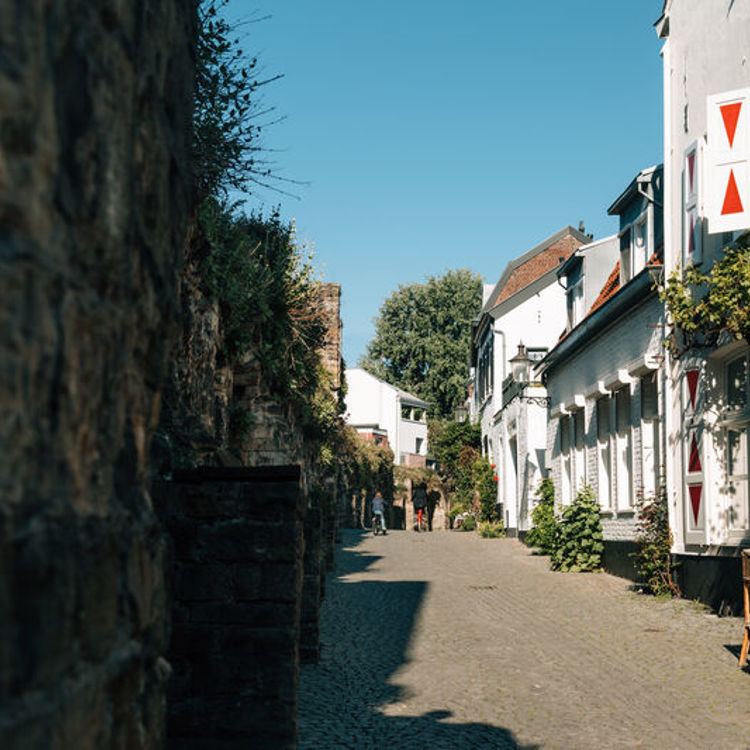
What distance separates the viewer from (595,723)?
5.93 meters

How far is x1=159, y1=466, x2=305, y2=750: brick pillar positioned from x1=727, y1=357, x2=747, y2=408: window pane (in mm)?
7928

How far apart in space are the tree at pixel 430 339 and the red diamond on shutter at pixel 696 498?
1758 inches

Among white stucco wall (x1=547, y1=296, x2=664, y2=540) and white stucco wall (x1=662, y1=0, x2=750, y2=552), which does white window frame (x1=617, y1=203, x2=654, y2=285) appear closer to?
white stucco wall (x1=547, y1=296, x2=664, y2=540)

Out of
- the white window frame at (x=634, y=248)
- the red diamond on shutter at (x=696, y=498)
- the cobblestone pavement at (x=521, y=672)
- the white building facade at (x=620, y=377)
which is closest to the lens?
the cobblestone pavement at (x=521, y=672)

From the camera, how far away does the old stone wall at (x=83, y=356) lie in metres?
1.18

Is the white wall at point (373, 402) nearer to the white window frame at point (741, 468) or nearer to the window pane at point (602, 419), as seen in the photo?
the window pane at point (602, 419)

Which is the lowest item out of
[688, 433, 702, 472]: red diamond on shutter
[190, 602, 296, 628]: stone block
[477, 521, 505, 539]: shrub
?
[477, 521, 505, 539]: shrub

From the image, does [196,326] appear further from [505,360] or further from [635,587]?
[505,360]

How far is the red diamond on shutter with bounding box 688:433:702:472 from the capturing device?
37.2 feet

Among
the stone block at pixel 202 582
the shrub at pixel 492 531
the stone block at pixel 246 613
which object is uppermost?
the stone block at pixel 202 582

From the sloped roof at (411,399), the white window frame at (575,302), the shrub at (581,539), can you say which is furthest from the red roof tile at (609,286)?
the sloped roof at (411,399)

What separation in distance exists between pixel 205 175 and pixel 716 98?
5.24m

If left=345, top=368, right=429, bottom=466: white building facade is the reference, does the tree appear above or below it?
above

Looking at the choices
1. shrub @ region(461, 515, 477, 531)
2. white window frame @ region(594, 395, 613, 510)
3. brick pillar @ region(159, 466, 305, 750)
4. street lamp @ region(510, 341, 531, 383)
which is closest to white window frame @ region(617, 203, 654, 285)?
white window frame @ region(594, 395, 613, 510)
